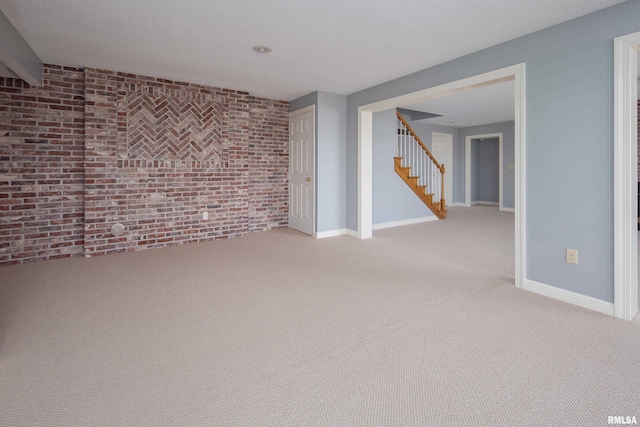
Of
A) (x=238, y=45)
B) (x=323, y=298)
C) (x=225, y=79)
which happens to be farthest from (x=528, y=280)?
(x=225, y=79)

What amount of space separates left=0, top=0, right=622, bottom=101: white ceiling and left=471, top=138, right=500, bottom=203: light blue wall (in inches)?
302

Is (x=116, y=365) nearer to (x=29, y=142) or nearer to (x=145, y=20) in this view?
(x=145, y=20)

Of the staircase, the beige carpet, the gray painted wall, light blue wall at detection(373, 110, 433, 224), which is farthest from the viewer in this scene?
the gray painted wall

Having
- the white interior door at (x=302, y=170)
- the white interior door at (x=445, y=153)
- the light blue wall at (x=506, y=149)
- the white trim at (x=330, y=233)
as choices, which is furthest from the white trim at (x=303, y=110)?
the light blue wall at (x=506, y=149)

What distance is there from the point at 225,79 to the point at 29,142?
94.3 inches

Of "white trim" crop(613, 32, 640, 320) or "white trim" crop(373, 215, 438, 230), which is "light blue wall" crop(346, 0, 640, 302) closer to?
"white trim" crop(613, 32, 640, 320)

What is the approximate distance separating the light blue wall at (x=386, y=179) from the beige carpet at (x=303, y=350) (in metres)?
3.00

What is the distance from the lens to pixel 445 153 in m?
9.91

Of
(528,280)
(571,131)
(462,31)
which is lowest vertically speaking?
(528,280)

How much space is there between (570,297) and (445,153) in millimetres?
7621

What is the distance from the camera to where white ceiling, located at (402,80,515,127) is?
5801 mm

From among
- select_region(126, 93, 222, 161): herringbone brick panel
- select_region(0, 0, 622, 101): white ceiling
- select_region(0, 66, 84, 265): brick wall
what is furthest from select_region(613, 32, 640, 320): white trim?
select_region(0, 66, 84, 265): brick wall

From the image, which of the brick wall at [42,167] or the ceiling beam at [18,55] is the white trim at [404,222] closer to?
the brick wall at [42,167]

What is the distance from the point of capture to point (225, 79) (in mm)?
4727
